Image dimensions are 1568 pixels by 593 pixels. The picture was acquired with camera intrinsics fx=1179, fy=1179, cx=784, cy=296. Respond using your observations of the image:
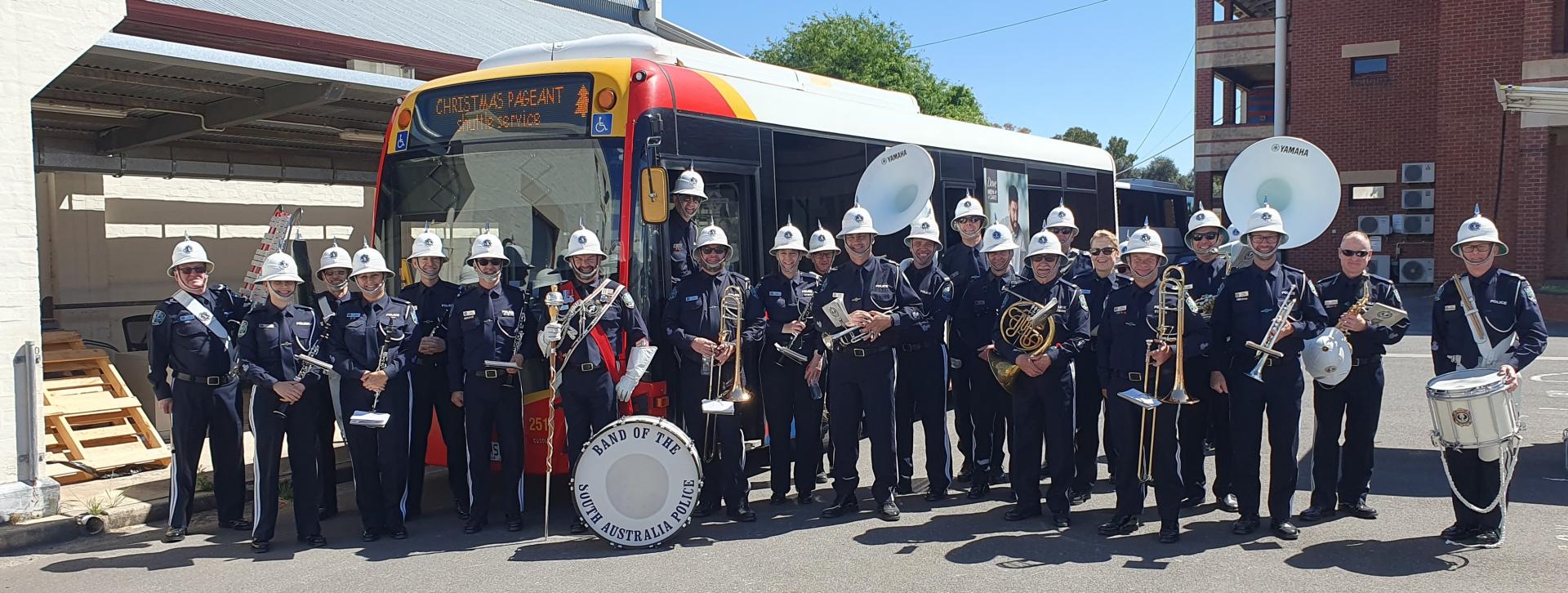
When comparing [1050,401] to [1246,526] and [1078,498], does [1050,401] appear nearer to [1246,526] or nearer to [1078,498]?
[1078,498]

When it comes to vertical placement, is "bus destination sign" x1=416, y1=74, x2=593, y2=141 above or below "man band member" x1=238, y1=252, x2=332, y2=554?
above

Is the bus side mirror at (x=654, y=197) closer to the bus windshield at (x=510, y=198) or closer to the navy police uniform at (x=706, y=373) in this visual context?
the bus windshield at (x=510, y=198)

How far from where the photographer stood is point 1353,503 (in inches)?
277

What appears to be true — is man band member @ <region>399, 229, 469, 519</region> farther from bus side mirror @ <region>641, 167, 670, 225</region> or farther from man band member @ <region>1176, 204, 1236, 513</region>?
man band member @ <region>1176, 204, 1236, 513</region>

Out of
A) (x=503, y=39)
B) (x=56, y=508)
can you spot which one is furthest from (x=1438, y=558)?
(x=503, y=39)

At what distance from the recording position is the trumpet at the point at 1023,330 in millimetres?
6832

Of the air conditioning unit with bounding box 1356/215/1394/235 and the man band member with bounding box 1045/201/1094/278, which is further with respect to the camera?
the air conditioning unit with bounding box 1356/215/1394/235

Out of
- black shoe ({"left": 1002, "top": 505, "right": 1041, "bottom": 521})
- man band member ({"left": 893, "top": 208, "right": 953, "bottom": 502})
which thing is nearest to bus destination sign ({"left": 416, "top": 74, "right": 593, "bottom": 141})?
man band member ({"left": 893, "top": 208, "right": 953, "bottom": 502})

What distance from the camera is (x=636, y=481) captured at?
6559 mm

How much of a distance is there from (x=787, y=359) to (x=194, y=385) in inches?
140

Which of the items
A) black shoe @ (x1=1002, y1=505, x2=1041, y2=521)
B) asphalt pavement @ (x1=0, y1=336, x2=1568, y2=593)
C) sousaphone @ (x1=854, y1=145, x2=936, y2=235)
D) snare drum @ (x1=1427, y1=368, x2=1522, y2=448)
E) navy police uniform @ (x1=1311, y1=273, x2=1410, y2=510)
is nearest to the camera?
asphalt pavement @ (x1=0, y1=336, x2=1568, y2=593)

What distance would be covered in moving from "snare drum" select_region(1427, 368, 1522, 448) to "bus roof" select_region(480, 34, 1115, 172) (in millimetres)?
4723

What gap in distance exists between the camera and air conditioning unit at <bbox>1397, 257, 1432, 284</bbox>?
2520 cm

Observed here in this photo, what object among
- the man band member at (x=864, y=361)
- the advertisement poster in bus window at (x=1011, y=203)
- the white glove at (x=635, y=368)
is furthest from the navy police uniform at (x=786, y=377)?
the advertisement poster in bus window at (x=1011, y=203)
